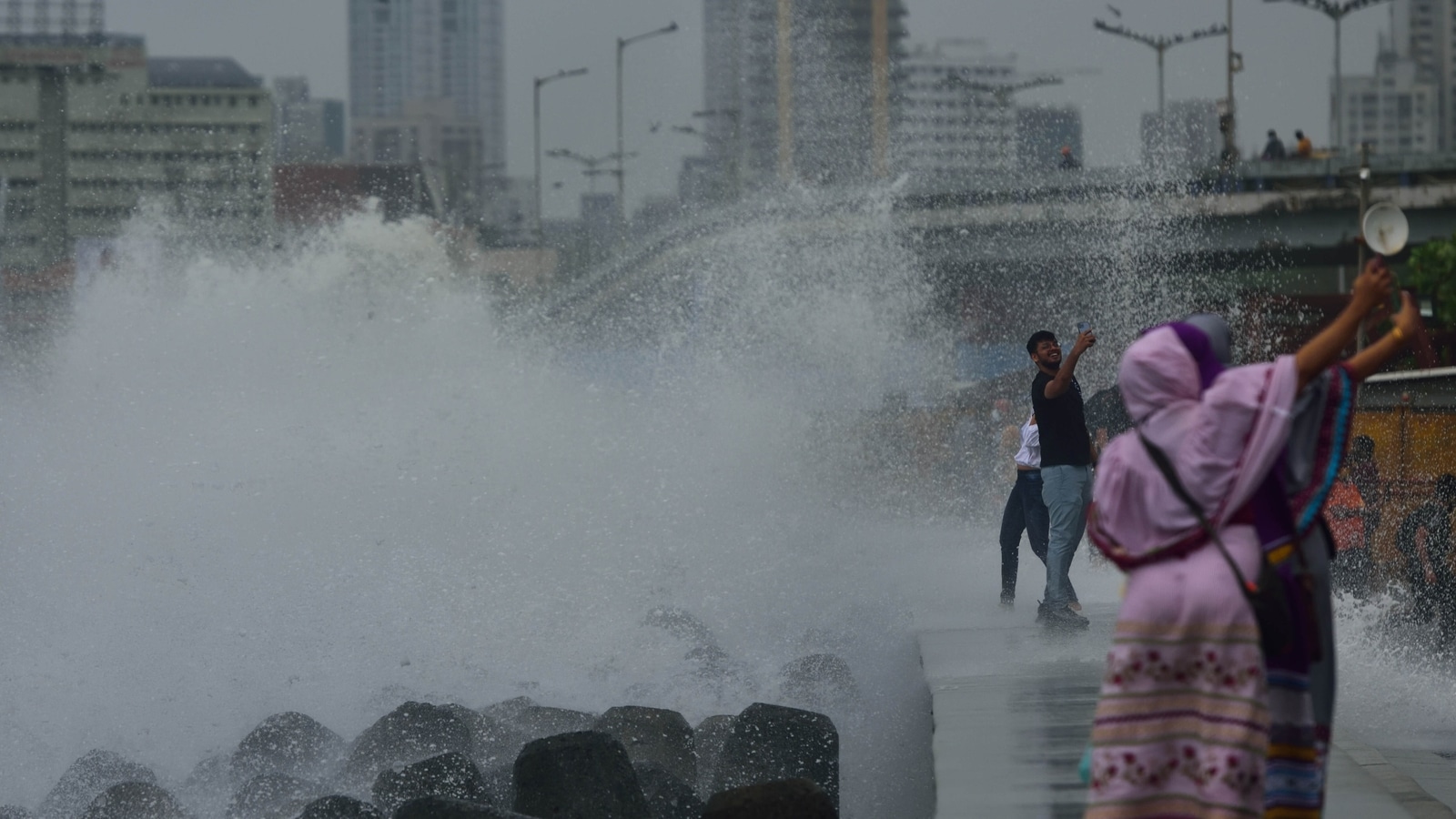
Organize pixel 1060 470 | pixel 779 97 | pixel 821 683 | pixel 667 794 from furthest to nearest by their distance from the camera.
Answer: pixel 779 97 → pixel 821 683 → pixel 1060 470 → pixel 667 794

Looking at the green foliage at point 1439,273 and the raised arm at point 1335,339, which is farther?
the green foliage at point 1439,273

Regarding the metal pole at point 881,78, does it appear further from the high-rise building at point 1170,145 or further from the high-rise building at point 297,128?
the high-rise building at point 297,128

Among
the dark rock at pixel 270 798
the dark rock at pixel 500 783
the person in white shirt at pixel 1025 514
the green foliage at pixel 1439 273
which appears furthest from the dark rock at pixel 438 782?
the green foliage at pixel 1439 273

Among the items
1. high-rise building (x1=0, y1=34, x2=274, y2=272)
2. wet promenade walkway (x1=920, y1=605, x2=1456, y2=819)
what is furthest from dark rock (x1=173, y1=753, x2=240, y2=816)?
high-rise building (x1=0, y1=34, x2=274, y2=272)

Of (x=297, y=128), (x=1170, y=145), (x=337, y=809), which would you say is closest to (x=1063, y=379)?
(x=337, y=809)

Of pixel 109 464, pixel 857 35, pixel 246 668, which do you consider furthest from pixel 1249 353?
pixel 857 35

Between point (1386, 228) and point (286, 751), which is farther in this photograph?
point (1386, 228)

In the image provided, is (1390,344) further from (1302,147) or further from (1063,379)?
(1302,147)

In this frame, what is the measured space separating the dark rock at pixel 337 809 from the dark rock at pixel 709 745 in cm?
178

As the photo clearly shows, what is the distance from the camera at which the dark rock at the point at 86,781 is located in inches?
337

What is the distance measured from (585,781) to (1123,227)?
110 feet

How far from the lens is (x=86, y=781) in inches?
343

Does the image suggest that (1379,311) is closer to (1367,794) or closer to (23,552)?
(1367,794)

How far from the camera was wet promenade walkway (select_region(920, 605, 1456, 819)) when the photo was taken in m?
5.25
